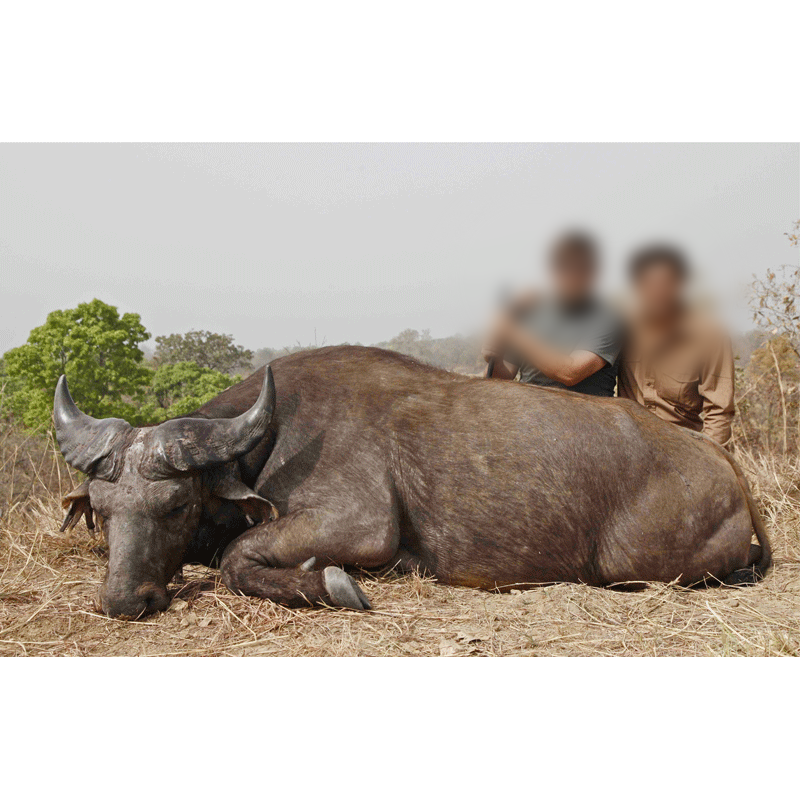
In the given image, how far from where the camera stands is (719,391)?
4.93m

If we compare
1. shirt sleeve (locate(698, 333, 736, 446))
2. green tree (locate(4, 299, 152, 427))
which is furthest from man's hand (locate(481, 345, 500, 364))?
green tree (locate(4, 299, 152, 427))

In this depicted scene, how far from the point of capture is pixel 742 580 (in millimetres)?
4094

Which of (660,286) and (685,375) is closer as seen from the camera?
(660,286)

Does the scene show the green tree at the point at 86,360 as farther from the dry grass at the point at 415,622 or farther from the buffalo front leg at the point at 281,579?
the buffalo front leg at the point at 281,579

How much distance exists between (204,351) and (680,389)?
449 cm

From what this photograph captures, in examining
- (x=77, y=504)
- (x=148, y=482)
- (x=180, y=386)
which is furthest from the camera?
(x=180, y=386)

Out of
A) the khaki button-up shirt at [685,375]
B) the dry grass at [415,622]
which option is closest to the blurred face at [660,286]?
the khaki button-up shirt at [685,375]

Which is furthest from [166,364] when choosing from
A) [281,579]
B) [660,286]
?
[660,286]

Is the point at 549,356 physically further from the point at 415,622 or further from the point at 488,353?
the point at 415,622

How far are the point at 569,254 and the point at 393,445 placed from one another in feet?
5.21

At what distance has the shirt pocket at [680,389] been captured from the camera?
491 cm

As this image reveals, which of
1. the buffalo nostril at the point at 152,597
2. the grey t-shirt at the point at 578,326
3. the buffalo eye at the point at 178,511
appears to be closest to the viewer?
the buffalo nostril at the point at 152,597

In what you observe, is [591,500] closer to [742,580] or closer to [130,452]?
[742,580]

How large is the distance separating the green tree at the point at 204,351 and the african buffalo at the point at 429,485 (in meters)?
2.61
